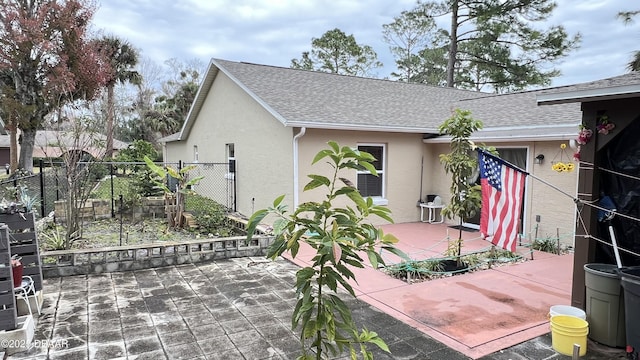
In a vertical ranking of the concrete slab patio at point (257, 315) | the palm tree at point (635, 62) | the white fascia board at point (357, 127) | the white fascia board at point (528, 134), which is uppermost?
the palm tree at point (635, 62)

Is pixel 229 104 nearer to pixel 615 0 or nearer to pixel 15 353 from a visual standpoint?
pixel 15 353

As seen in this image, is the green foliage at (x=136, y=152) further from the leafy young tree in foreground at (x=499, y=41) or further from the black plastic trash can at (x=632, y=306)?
the black plastic trash can at (x=632, y=306)

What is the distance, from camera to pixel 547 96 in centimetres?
434

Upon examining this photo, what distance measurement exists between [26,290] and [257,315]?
2645 millimetres

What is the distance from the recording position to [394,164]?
10.5 meters

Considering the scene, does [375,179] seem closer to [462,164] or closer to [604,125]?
[462,164]

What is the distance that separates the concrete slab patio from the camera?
374cm

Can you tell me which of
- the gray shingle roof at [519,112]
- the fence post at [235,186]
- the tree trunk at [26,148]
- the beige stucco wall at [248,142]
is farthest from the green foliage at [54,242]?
the tree trunk at [26,148]

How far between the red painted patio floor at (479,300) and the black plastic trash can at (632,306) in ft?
2.80

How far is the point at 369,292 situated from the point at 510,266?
294cm

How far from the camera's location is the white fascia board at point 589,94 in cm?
353

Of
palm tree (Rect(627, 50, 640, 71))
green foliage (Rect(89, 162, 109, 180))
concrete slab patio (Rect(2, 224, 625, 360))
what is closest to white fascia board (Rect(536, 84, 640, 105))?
concrete slab patio (Rect(2, 224, 625, 360))

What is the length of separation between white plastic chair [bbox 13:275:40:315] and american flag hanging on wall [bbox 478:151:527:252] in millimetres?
5633

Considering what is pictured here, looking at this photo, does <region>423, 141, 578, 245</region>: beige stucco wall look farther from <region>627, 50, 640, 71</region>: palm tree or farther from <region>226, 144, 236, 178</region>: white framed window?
<region>226, 144, 236, 178</region>: white framed window
